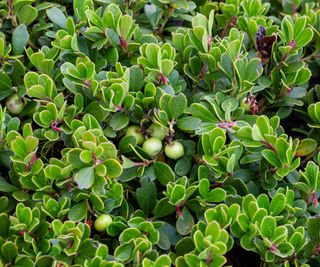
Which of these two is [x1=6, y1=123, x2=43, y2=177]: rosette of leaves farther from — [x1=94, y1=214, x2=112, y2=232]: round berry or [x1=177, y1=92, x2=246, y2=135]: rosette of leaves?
[x1=177, y1=92, x2=246, y2=135]: rosette of leaves

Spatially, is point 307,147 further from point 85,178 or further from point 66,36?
point 66,36

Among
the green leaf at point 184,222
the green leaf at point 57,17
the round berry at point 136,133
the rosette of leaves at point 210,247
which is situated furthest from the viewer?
the green leaf at point 57,17

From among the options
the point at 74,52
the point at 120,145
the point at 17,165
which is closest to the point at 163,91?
the point at 120,145

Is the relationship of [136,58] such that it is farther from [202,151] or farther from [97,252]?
[97,252]

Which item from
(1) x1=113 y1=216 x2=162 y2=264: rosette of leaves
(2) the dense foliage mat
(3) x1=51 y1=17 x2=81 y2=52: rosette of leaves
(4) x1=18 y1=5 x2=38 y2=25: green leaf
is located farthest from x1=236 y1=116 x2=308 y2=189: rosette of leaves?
(4) x1=18 y1=5 x2=38 y2=25: green leaf

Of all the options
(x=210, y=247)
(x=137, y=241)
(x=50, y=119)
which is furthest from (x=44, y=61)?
(x=210, y=247)

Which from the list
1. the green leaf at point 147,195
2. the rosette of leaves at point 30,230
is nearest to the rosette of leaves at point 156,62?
the green leaf at point 147,195

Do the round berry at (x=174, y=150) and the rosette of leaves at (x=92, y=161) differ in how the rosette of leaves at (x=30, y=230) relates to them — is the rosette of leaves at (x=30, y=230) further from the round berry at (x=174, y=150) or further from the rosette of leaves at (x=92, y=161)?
the round berry at (x=174, y=150)
